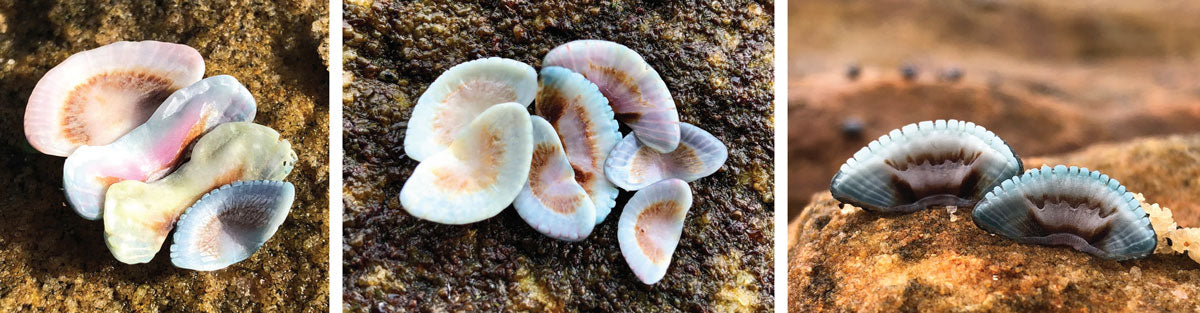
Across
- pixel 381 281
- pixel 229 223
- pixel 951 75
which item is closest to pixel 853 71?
pixel 951 75

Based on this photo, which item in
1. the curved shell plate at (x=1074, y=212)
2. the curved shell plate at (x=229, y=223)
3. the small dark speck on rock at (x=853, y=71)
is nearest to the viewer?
the curved shell plate at (x=1074, y=212)

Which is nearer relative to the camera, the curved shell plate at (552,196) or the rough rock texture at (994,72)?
the curved shell plate at (552,196)

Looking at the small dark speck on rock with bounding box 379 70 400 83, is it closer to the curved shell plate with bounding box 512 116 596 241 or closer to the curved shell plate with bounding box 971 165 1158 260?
the curved shell plate with bounding box 512 116 596 241

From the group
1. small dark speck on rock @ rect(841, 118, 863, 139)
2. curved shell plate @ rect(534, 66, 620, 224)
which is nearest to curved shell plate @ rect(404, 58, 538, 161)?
curved shell plate @ rect(534, 66, 620, 224)

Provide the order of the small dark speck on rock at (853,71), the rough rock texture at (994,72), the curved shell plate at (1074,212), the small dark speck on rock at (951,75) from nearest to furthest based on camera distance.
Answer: the curved shell plate at (1074,212) < the rough rock texture at (994,72) < the small dark speck on rock at (951,75) < the small dark speck on rock at (853,71)

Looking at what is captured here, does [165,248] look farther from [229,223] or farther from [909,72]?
[909,72]

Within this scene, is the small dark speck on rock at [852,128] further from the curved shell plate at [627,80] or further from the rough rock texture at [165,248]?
the rough rock texture at [165,248]

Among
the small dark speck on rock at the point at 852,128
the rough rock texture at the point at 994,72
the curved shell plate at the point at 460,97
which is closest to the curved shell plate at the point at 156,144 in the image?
the curved shell plate at the point at 460,97
